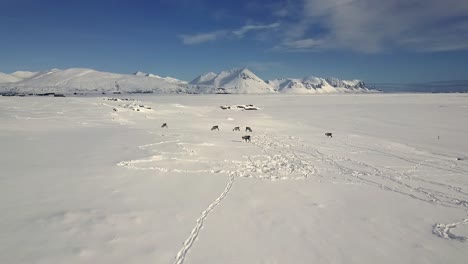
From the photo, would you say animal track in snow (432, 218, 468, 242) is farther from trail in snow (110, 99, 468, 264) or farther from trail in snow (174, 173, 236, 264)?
trail in snow (174, 173, 236, 264)

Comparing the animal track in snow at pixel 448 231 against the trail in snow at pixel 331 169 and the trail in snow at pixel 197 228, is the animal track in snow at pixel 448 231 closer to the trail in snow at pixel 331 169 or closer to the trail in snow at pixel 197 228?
the trail in snow at pixel 331 169

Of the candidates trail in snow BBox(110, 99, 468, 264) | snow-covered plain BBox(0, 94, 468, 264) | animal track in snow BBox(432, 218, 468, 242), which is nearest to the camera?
snow-covered plain BBox(0, 94, 468, 264)

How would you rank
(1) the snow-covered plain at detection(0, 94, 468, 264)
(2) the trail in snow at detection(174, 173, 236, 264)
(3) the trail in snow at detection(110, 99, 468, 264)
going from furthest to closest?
(3) the trail in snow at detection(110, 99, 468, 264) < (1) the snow-covered plain at detection(0, 94, 468, 264) < (2) the trail in snow at detection(174, 173, 236, 264)

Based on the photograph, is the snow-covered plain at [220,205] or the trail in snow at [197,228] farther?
the snow-covered plain at [220,205]

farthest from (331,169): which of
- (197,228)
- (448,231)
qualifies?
(197,228)

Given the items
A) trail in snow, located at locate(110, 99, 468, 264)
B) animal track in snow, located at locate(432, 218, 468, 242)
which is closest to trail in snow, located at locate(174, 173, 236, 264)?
trail in snow, located at locate(110, 99, 468, 264)

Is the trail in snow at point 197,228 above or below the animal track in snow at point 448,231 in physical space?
above

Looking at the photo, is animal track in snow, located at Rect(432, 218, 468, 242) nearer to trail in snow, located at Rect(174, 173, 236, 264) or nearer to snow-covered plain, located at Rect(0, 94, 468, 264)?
snow-covered plain, located at Rect(0, 94, 468, 264)

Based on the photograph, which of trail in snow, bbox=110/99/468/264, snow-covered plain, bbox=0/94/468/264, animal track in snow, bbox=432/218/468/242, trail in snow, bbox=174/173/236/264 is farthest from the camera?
trail in snow, bbox=110/99/468/264

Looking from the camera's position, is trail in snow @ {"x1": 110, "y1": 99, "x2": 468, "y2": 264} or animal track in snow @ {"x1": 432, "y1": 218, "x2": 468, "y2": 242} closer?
animal track in snow @ {"x1": 432, "y1": 218, "x2": 468, "y2": 242}

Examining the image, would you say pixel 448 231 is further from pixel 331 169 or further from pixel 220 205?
pixel 331 169

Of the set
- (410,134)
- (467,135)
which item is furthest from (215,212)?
(467,135)

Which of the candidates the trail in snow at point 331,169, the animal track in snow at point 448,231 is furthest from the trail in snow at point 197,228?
the animal track in snow at point 448,231

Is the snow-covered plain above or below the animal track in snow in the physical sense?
above
